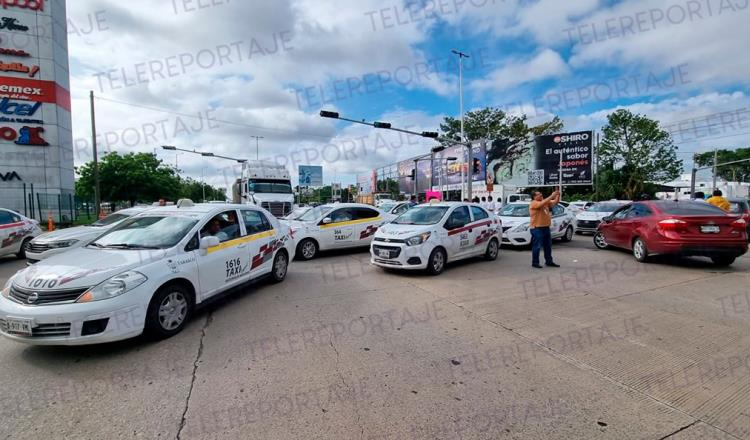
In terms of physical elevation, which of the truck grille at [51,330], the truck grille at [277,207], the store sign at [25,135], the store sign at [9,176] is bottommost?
the truck grille at [51,330]

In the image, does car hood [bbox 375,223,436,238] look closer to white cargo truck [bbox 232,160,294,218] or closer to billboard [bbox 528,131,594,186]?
white cargo truck [bbox 232,160,294,218]

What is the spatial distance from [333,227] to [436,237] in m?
3.74

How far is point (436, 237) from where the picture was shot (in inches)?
300

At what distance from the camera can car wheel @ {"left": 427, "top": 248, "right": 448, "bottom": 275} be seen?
7.50m

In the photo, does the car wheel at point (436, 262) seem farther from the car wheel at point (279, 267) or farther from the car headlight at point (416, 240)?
the car wheel at point (279, 267)

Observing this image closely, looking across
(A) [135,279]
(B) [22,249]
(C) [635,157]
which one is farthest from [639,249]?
(C) [635,157]

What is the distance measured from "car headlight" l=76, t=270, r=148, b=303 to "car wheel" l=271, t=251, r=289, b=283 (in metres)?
2.96

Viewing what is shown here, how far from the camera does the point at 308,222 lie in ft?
33.7

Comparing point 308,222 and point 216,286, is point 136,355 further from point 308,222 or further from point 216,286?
point 308,222

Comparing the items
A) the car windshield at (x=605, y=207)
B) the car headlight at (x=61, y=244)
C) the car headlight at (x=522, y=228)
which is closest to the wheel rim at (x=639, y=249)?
the car headlight at (x=522, y=228)

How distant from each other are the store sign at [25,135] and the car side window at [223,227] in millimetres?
22699

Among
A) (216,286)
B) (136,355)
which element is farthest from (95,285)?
(216,286)

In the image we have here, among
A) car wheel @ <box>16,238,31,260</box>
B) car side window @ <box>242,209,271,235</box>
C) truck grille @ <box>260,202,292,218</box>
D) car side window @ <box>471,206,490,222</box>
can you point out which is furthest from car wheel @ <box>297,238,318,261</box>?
truck grille @ <box>260,202,292,218</box>

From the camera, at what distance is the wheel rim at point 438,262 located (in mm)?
7582
